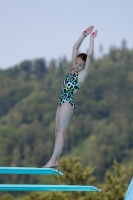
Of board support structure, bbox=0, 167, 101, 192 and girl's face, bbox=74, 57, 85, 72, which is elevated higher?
girl's face, bbox=74, 57, 85, 72

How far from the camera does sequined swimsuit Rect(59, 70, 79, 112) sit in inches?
364

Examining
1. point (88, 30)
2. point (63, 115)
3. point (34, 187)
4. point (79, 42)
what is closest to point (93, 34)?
point (88, 30)

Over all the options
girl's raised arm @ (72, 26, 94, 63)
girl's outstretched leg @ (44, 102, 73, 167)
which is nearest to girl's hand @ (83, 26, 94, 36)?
girl's raised arm @ (72, 26, 94, 63)

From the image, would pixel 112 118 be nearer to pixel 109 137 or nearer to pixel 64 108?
pixel 109 137

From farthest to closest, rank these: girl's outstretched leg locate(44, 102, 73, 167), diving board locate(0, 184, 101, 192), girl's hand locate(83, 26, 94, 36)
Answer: girl's hand locate(83, 26, 94, 36) → girl's outstretched leg locate(44, 102, 73, 167) → diving board locate(0, 184, 101, 192)

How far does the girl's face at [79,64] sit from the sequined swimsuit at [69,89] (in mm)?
62

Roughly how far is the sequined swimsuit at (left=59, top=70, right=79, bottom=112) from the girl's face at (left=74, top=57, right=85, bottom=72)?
0.20 feet

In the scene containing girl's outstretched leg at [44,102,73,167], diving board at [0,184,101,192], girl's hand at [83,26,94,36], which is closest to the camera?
diving board at [0,184,101,192]

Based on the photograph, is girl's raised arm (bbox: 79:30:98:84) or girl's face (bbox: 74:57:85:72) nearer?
girl's raised arm (bbox: 79:30:98:84)

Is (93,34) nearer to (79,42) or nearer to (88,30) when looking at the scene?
(88,30)

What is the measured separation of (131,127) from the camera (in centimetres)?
6756

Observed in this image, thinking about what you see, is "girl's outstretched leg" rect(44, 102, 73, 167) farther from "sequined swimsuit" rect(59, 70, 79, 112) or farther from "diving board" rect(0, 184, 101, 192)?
"diving board" rect(0, 184, 101, 192)

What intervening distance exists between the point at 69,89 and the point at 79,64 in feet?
0.99

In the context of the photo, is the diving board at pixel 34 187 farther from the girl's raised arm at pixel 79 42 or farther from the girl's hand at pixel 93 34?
the girl's hand at pixel 93 34
